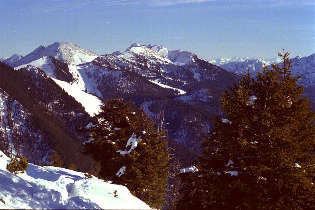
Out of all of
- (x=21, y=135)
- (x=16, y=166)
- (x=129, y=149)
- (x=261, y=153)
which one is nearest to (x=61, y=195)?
(x=16, y=166)

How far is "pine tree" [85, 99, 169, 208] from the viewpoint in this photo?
27781mm

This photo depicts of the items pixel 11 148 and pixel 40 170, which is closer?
pixel 40 170

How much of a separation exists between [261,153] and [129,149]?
45.5ft

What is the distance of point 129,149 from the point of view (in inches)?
1101

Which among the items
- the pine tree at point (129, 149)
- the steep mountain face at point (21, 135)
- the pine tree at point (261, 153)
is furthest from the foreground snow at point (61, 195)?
the steep mountain face at point (21, 135)

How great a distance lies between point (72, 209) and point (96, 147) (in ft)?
52.8

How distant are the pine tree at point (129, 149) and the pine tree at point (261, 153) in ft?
35.1

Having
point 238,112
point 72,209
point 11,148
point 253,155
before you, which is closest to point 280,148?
point 253,155

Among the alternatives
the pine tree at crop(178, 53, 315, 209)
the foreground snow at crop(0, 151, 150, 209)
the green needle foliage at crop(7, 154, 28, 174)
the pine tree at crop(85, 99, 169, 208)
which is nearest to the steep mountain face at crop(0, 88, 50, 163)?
the pine tree at crop(85, 99, 169, 208)

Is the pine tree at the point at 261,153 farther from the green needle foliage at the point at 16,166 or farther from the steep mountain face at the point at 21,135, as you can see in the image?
the steep mountain face at the point at 21,135

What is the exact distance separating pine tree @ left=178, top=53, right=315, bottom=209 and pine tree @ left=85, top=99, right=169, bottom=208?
10.7 m

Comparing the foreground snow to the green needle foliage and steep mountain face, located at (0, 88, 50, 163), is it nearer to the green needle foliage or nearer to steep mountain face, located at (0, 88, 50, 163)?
the green needle foliage

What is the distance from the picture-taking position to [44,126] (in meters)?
194

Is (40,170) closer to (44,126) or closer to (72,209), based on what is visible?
(72,209)
